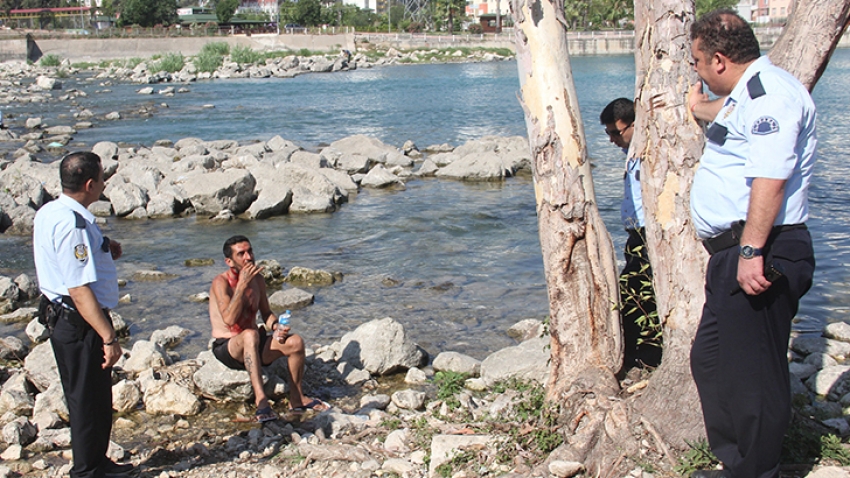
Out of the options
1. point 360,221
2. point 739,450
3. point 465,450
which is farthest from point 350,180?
point 739,450

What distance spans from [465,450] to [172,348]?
4190 millimetres

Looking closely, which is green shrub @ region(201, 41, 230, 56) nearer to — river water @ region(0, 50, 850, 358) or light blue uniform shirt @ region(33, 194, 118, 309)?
river water @ region(0, 50, 850, 358)

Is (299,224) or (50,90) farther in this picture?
(50,90)

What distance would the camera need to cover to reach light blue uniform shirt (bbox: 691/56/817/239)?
3047 mm

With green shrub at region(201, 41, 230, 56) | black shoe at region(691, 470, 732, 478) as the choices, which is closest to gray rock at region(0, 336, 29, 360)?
black shoe at region(691, 470, 732, 478)

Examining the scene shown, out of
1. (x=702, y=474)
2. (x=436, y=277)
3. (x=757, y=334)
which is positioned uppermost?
(x=757, y=334)

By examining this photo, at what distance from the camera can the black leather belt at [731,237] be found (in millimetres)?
3250

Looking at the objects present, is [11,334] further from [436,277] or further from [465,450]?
[465,450]

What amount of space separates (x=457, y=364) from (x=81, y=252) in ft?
11.0

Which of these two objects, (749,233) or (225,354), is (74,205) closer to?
(225,354)

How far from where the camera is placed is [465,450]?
4.24 metres

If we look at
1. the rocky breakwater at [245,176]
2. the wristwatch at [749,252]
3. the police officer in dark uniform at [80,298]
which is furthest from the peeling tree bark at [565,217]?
the rocky breakwater at [245,176]

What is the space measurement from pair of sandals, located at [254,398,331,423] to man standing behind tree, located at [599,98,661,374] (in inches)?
92.0

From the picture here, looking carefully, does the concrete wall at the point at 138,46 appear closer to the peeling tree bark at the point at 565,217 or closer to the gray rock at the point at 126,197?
the gray rock at the point at 126,197
